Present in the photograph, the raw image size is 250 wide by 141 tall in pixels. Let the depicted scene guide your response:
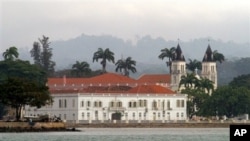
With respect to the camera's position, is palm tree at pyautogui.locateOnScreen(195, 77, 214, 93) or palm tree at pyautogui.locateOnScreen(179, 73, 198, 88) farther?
palm tree at pyautogui.locateOnScreen(179, 73, 198, 88)

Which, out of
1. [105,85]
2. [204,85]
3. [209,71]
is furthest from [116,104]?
[209,71]

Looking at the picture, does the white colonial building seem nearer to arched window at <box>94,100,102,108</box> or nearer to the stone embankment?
arched window at <box>94,100,102,108</box>

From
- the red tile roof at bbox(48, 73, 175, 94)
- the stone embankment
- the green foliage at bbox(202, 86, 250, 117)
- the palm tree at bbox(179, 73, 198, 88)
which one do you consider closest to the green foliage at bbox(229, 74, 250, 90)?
the palm tree at bbox(179, 73, 198, 88)

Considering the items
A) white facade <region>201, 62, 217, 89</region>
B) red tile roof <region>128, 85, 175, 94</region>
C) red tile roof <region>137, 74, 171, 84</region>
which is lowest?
red tile roof <region>128, 85, 175, 94</region>

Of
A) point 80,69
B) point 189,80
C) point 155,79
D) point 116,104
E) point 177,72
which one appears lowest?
point 116,104

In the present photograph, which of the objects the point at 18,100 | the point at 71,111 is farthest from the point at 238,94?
the point at 18,100

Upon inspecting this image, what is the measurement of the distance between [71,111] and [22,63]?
12227 millimetres

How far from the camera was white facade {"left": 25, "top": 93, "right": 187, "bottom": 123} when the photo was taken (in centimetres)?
13100

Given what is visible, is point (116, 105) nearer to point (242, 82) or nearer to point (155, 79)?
point (155, 79)

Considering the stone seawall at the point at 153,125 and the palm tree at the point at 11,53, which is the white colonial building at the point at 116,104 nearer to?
the stone seawall at the point at 153,125

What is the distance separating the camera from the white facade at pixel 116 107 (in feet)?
430

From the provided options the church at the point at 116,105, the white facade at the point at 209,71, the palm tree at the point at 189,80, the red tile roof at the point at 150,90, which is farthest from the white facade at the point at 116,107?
the white facade at the point at 209,71

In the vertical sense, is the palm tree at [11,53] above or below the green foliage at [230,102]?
above

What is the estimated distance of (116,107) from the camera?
133250 mm
